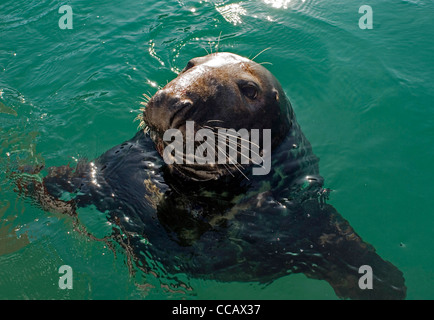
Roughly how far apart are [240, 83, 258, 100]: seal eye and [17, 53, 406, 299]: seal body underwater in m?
0.01

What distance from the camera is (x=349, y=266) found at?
14.3ft

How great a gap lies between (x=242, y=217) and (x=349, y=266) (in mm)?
1227

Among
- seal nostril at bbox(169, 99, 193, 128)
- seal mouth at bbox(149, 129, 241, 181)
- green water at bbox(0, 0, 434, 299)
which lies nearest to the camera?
seal nostril at bbox(169, 99, 193, 128)

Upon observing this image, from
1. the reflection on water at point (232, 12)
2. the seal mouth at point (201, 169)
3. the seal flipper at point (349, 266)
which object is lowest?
the seal flipper at point (349, 266)

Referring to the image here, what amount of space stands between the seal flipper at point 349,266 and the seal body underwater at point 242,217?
1 centimetres

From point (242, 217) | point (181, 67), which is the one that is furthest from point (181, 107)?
point (181, 67)

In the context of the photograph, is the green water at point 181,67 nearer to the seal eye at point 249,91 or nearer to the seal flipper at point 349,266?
the seal flipper at point 349,266

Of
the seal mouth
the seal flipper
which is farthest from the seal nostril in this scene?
the seal flipper

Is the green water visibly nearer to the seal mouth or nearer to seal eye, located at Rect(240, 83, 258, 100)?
the seal mouth

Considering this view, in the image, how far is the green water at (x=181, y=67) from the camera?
5.07 meters

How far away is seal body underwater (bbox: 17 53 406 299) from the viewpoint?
434 cm

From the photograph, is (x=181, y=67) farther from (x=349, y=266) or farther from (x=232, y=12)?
(x=349, y=266)

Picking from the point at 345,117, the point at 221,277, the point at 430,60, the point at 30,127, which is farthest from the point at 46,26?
the point at 430,60

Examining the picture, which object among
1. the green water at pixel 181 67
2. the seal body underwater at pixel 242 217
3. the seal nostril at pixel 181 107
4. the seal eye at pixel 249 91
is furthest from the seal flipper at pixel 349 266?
the seal nostril at pixel 181 107
